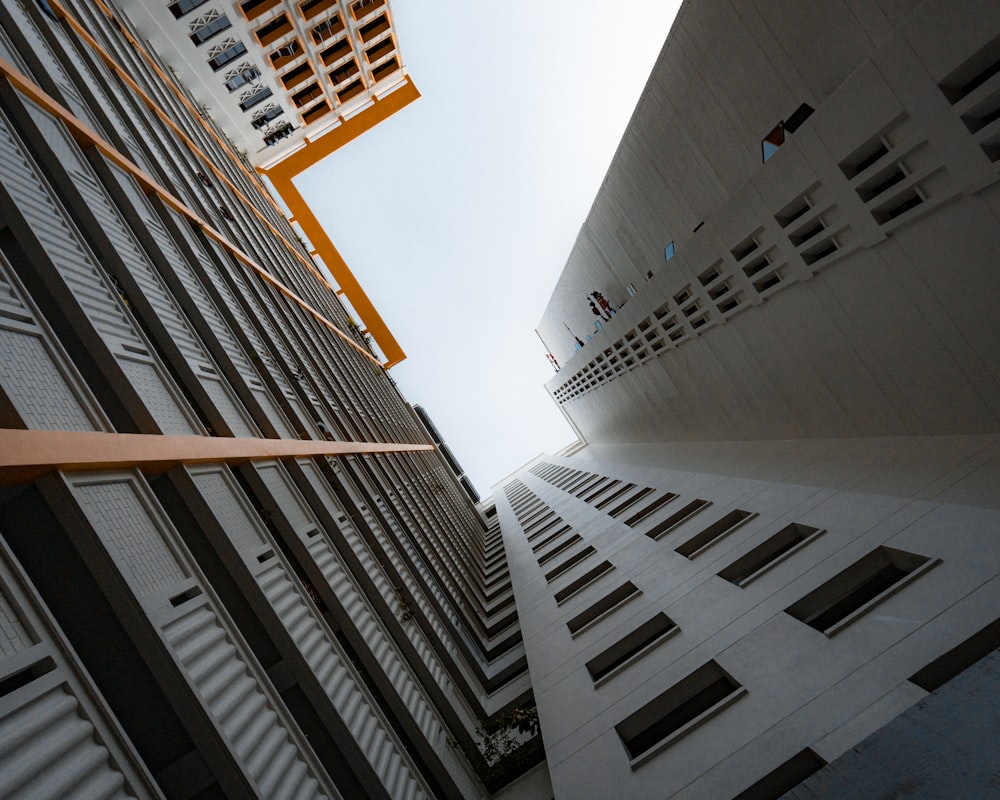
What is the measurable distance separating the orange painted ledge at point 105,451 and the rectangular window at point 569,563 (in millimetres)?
10247

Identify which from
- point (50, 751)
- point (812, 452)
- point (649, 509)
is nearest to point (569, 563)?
point (649, 509)

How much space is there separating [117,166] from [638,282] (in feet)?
48.6

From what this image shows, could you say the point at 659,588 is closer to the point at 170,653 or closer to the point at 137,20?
the point at 170,653

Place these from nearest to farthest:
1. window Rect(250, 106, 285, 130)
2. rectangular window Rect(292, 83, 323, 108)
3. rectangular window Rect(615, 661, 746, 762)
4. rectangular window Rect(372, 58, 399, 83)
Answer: rectangular window Rect(615, 661, 746, 762) < window Rect(250, 106, 285, 130) < rectangular window Rect(292, 83, 323, 108) < rectangular window Rect(372, 58, 399, 83)

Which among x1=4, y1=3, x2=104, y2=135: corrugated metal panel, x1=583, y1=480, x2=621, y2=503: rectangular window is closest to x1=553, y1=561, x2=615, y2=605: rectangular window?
x1=583, y1=480, x2=621, y2=503: rectangular window

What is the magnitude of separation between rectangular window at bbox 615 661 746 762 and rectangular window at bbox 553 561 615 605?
5646mm

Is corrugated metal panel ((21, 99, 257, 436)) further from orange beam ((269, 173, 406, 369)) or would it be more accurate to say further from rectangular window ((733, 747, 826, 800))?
orange beam ((269, 173, 406, 369))

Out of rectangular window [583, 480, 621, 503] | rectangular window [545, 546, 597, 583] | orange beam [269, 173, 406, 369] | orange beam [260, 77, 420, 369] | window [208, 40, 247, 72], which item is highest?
window [208, 40, 247, 72]

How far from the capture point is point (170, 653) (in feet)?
14.3

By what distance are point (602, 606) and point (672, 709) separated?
160 inches

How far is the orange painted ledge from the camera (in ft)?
12.6

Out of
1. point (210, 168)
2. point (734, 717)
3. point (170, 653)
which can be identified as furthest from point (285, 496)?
point (210, 168)

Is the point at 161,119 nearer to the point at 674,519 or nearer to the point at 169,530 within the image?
the point at 169,530

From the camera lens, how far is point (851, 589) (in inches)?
303
